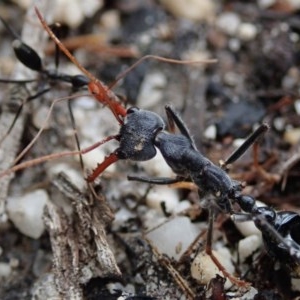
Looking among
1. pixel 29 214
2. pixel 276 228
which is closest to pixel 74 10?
pixel 29 214

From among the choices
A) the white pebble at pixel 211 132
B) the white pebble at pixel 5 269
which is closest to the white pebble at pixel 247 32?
the white pebble at pixel 211 132

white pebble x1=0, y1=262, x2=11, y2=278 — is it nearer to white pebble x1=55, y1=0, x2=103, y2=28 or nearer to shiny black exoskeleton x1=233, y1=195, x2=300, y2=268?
shiny black exoskeleton x1=233, y1=195, x2=300, y2=268

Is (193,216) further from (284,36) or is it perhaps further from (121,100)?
(284,36)

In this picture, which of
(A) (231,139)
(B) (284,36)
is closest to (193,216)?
(A) (231,139)

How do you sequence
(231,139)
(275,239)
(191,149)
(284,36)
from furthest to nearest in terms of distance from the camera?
(284,36) < (231,139) < (191,149) < (275,239)

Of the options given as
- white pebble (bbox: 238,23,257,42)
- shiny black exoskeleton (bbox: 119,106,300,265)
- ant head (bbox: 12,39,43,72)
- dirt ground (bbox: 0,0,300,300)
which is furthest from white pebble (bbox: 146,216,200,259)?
white pebble (bbox: 238,23,257,42)

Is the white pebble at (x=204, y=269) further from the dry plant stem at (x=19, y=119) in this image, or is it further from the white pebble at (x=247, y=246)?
the dry plant stem at (x=19, y=119)
